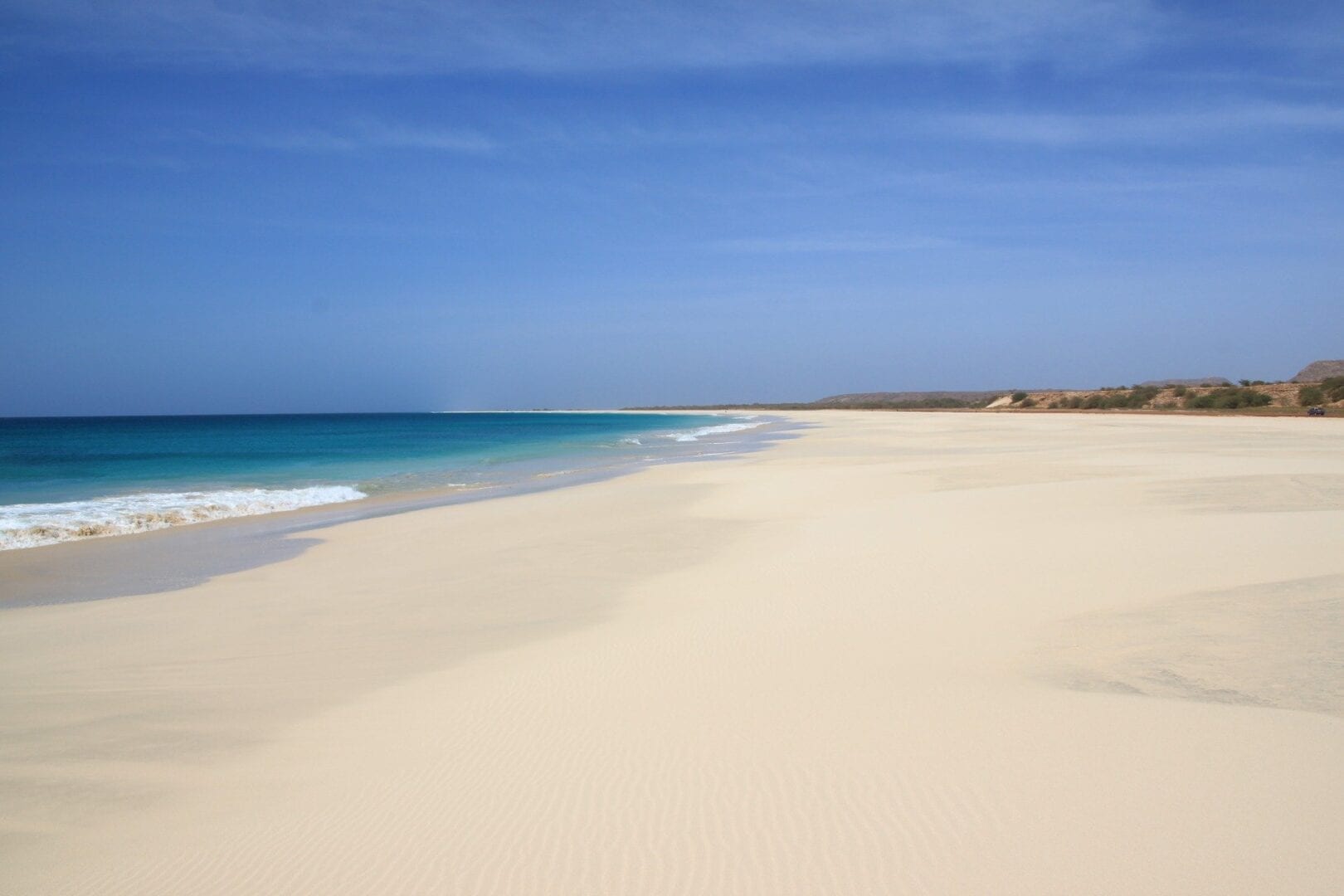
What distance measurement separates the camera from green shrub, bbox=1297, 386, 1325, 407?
45375 millimetres

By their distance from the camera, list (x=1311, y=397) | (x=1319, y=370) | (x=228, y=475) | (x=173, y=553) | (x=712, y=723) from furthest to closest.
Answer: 1. (x=1319, y=370)
2. (x=1311, y=397)
3. (x=228, y=475)
4. (x=173, y=553)
5. (x=712, y=723)

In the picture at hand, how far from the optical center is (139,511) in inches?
596

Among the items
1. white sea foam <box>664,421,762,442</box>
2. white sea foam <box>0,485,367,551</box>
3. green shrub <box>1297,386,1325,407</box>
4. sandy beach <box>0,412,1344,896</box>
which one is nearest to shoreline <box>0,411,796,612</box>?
white sea foam <box>0,485,367,551</box>

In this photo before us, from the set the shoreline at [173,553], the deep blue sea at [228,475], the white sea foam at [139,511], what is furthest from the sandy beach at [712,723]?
the deep blue sea at [228,475]

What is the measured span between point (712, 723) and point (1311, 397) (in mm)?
A: 55553

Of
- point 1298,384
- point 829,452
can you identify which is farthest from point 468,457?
point 1298,384

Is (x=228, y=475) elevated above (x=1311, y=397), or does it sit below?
below

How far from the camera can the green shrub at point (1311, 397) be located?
4538 cm

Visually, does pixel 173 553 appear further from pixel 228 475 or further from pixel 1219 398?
pixel 1219 398

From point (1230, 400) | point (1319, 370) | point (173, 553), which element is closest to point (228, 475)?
point (173, 553)

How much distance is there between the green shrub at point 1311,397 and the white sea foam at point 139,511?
168 feet

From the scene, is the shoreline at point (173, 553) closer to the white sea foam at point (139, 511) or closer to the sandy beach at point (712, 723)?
the white sea foam at point (139, 511)

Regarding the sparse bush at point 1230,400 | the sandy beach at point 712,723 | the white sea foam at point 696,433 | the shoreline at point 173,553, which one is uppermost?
the sparse bush at point 1230,400

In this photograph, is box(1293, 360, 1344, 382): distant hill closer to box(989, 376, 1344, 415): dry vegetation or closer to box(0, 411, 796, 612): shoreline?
box(989, 376, 1344, 415): dry vegetation
